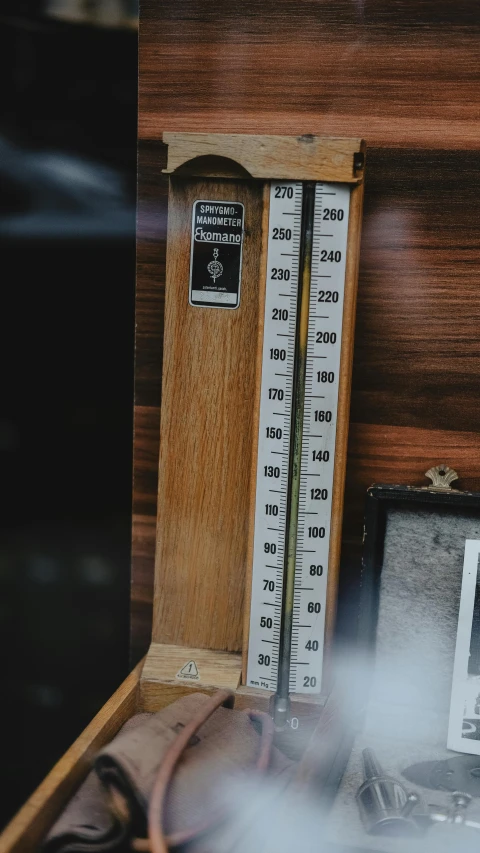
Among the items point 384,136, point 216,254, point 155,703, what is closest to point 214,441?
point 216,254

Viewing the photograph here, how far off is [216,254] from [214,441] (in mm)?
224

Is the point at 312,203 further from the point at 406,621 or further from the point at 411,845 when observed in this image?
the point at 411,845

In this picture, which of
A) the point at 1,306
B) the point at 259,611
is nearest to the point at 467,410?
the point at 259,611

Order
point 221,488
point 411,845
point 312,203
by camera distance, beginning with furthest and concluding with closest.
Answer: point 221,488 < point 312,203 < point 411,845

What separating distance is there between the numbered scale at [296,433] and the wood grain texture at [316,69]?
172mm

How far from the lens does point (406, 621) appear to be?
36.9 inches

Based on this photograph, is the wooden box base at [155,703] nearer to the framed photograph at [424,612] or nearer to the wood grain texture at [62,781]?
the wood grain texture at [62,781]

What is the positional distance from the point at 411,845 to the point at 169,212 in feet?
2.35

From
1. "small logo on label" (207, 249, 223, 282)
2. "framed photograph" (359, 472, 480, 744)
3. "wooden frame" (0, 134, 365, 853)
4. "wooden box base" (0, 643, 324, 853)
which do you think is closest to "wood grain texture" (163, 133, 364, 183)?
"wooden frame" (0, 134, 365, 853)

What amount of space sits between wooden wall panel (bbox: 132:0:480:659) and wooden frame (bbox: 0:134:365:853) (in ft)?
0.40

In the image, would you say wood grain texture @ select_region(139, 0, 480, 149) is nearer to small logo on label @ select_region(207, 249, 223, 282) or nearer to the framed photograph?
small logo on label @ select_region(207, 249, 223, 282)

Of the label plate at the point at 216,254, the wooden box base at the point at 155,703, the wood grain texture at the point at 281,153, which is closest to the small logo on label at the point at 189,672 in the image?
the wooden box base at the point at 155,703

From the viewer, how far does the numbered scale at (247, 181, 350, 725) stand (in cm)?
86

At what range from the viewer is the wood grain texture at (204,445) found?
928mm
